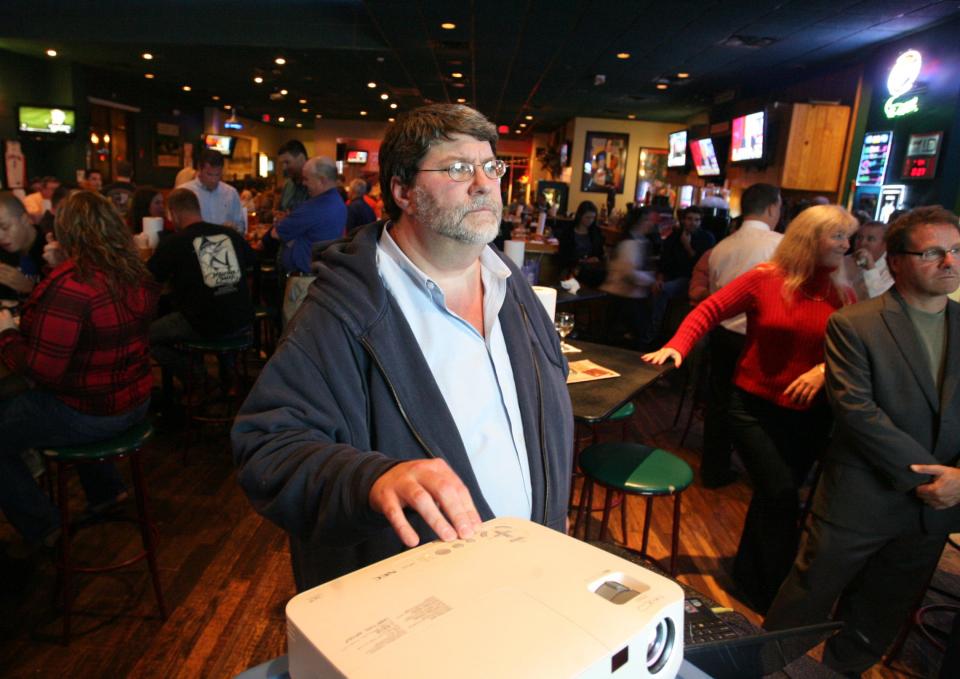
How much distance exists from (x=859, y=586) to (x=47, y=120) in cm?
1264

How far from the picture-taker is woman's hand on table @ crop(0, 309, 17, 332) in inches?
91.5

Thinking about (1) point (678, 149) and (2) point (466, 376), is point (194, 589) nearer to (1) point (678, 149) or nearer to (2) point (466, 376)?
(2) point (466, 376)

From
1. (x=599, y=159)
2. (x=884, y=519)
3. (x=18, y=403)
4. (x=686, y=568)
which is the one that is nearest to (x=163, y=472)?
(x=18, y=403)

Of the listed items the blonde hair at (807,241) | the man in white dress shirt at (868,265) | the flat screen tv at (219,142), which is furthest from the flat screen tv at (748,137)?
the flat screen tv at (219,142)

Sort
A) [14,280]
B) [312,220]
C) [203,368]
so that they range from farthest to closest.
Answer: [312,220] < [203,368] < [14,280]

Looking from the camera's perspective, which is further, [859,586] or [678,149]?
[678,149]

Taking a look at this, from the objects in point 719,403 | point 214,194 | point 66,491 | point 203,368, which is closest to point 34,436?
point 66,491

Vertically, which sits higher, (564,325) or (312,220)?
(312,220)

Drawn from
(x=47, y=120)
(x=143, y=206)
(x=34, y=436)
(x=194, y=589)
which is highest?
(x=47, y=120)

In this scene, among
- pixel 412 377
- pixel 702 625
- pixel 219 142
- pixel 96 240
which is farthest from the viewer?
pixel 219 142

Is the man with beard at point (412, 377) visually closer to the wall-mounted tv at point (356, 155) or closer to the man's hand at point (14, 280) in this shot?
the man's hand at point (14, 280)

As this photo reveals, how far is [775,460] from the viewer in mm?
2553

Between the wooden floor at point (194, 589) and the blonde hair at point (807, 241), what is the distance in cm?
138

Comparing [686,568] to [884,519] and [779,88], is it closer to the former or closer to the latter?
[884,519]
